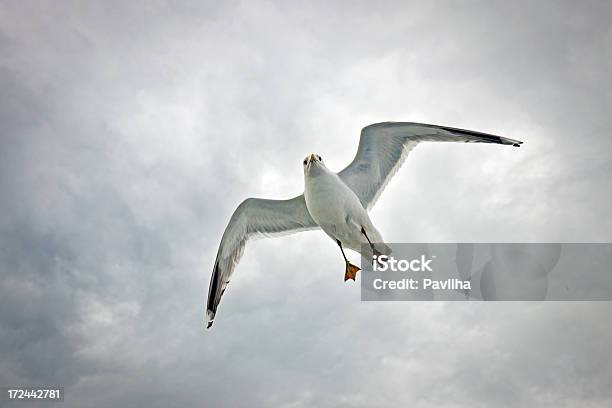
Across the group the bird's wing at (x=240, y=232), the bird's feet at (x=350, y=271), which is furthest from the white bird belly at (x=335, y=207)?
the bird's wing at (x=240, y=232)

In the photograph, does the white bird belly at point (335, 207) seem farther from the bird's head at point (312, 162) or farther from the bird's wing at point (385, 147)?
the bird's wing at point (385, 147)

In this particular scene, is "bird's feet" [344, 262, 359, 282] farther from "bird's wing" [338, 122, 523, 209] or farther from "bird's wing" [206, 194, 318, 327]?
"bird's wing" [338, 122, 523, 209]

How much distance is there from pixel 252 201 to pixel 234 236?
1196 millimetres

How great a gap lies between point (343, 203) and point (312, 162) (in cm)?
133

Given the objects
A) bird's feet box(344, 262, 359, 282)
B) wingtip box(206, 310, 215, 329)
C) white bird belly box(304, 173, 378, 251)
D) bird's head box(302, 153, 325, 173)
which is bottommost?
wingtip box(206, 310, 215, 329)

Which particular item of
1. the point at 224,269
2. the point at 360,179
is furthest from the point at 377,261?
the point at 224,269

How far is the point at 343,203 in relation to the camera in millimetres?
12422

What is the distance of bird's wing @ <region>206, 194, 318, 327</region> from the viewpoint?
586 inches

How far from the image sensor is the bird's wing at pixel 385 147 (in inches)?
527

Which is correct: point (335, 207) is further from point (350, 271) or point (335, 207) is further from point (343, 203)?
point (350, 271)

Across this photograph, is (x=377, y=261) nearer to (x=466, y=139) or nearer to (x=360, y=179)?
(x=360, y=179)

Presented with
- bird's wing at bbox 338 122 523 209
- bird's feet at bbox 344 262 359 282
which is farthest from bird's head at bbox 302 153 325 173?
bird's feet at bbox 344 262 359 282

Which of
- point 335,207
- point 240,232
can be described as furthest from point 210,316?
point 335,207

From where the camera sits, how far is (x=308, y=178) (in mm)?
12805
